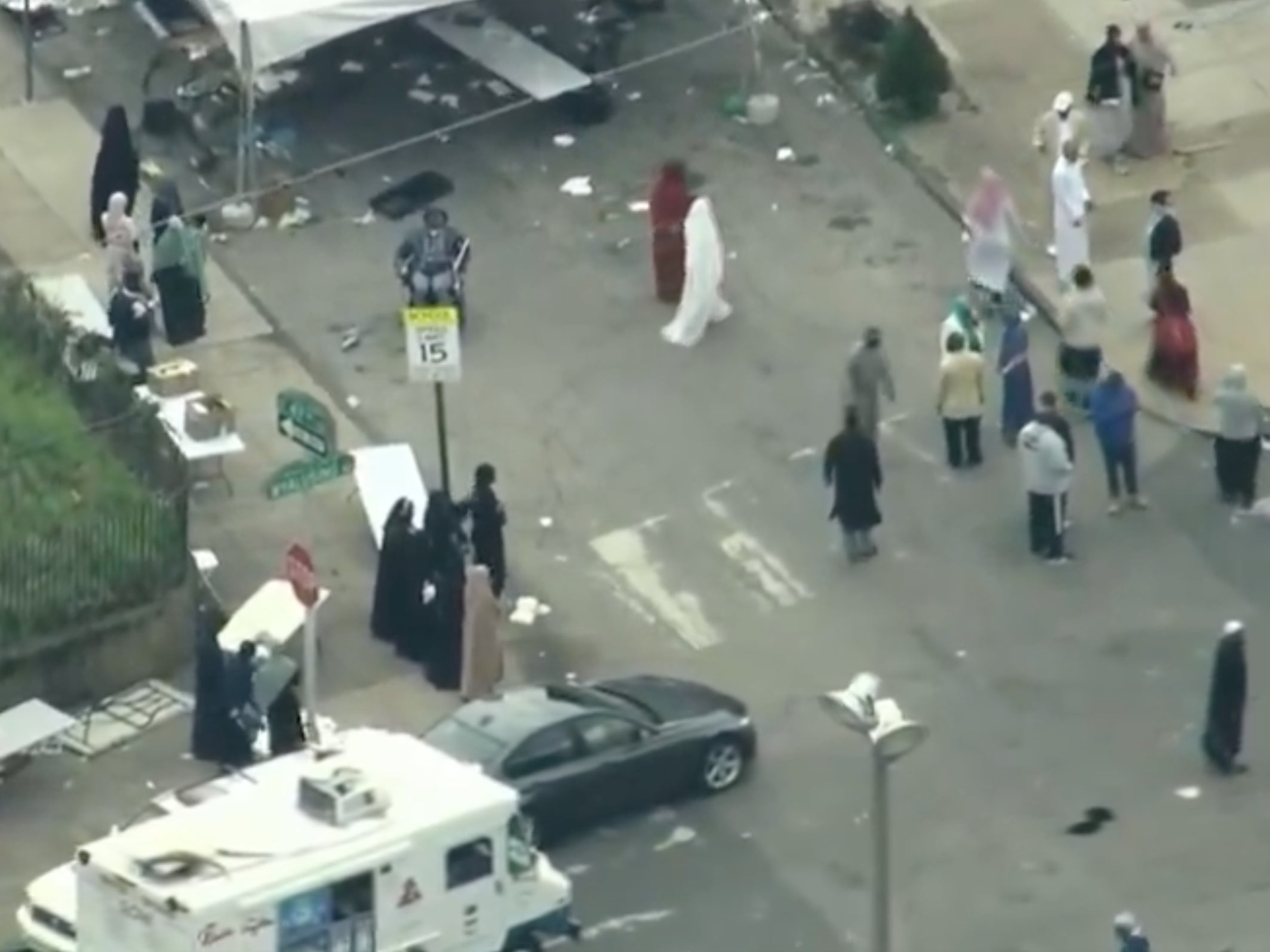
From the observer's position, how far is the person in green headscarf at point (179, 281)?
36.2 m

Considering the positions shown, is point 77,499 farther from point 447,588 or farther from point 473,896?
point 473,896

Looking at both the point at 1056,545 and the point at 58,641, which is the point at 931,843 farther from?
the point at 58,641

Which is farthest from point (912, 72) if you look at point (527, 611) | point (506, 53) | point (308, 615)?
point (308, 615)

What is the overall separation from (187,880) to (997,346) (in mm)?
11206

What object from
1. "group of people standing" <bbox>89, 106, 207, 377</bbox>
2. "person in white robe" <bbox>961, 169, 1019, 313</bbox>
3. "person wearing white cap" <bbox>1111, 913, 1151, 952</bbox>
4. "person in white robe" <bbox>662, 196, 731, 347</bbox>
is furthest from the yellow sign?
"person wearing white cap" <bbox>1111, 913, 1151, 952</bbox>

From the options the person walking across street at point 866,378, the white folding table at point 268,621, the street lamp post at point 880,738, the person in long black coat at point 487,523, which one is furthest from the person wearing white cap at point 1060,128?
the street lamp post at point 880,738

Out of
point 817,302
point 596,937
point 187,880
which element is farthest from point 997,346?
Answer: point 187,880

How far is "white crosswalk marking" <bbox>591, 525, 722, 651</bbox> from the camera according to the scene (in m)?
32.3

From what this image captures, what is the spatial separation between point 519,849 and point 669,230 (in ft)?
33.1

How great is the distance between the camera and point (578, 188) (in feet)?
128

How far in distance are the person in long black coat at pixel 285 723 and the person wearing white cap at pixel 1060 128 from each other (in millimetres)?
9778

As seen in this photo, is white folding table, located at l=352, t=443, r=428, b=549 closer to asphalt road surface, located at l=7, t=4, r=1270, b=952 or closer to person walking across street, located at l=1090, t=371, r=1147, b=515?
asphalt road surface, located at l=7, t=4, r=1270, b=952

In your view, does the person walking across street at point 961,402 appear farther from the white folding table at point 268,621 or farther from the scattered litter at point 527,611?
the white folding table at point 268,621

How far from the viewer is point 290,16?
123ft
